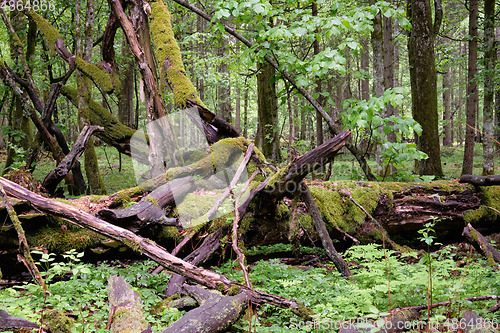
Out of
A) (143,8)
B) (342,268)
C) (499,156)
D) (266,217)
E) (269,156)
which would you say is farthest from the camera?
(499,156)

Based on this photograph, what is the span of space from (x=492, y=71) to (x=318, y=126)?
5.20m

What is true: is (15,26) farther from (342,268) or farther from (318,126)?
(342,268)

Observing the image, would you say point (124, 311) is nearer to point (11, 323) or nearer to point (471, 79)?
point (11, 323)

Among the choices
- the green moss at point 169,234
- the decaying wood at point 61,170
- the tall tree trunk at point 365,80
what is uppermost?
the tall tree trunk at point 365,80

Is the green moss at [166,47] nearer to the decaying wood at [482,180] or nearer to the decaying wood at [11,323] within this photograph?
the decaying wood at [11,323]

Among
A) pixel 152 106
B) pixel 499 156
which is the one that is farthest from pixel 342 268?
pixel 499 156

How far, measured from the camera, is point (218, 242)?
159 inches

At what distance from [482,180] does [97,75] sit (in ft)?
26.5

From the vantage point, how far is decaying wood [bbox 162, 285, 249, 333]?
2330 millimetres

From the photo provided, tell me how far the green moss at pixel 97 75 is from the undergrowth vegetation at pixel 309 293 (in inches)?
176

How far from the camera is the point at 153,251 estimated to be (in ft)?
10.5

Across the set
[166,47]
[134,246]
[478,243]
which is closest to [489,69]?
[478,243]

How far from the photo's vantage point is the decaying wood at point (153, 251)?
2895mm

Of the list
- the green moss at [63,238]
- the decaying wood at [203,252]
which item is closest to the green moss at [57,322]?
the decaying wood at [203,252]
